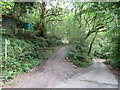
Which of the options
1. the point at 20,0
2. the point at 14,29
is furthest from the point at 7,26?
the point at 20,0

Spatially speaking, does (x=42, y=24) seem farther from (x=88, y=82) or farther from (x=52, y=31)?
(x=88, y=82)

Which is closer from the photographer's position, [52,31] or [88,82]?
[88,82]

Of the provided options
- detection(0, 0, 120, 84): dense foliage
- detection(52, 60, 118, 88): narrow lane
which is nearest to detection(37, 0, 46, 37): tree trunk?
detection(0, 0, 120, 84): dense foliage

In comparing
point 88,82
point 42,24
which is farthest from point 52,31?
point 88,82

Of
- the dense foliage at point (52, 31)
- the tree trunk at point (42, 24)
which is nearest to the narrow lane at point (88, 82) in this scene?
the dense foliage at point (52, 31)

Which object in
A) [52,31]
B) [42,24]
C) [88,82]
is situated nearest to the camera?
[88,82]

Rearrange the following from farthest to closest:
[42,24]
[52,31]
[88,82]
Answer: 1. [52,31]
2. [42,24]
3. [88,82]

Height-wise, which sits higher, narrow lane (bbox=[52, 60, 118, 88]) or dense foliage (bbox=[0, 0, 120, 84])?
dense foliage (bbox=[0, 0, 120, 84])

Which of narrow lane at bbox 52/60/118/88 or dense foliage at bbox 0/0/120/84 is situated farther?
dense foliage at bbox 0/0/120/84

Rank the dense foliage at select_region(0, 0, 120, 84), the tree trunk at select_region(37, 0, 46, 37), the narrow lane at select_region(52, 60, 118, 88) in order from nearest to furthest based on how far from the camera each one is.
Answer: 1. the narrow lane at select_region(52, 60, 118, 88)
2. the dense foliage at select_region(0, 0, 120, 84)
3. the tree trunk at select_region(37, 0, 46, 37)

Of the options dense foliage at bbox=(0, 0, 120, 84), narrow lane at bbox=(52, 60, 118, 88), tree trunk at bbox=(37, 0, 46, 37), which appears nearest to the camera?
narrow lane at bbox=(52, 60, 118, 88)

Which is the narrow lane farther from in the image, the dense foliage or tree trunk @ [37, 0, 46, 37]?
tree trunk @ [37, 0, 46, 37]

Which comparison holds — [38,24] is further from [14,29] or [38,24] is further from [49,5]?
[14,29]

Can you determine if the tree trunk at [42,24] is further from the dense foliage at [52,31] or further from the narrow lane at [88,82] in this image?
the narrow lane at [88,82]
